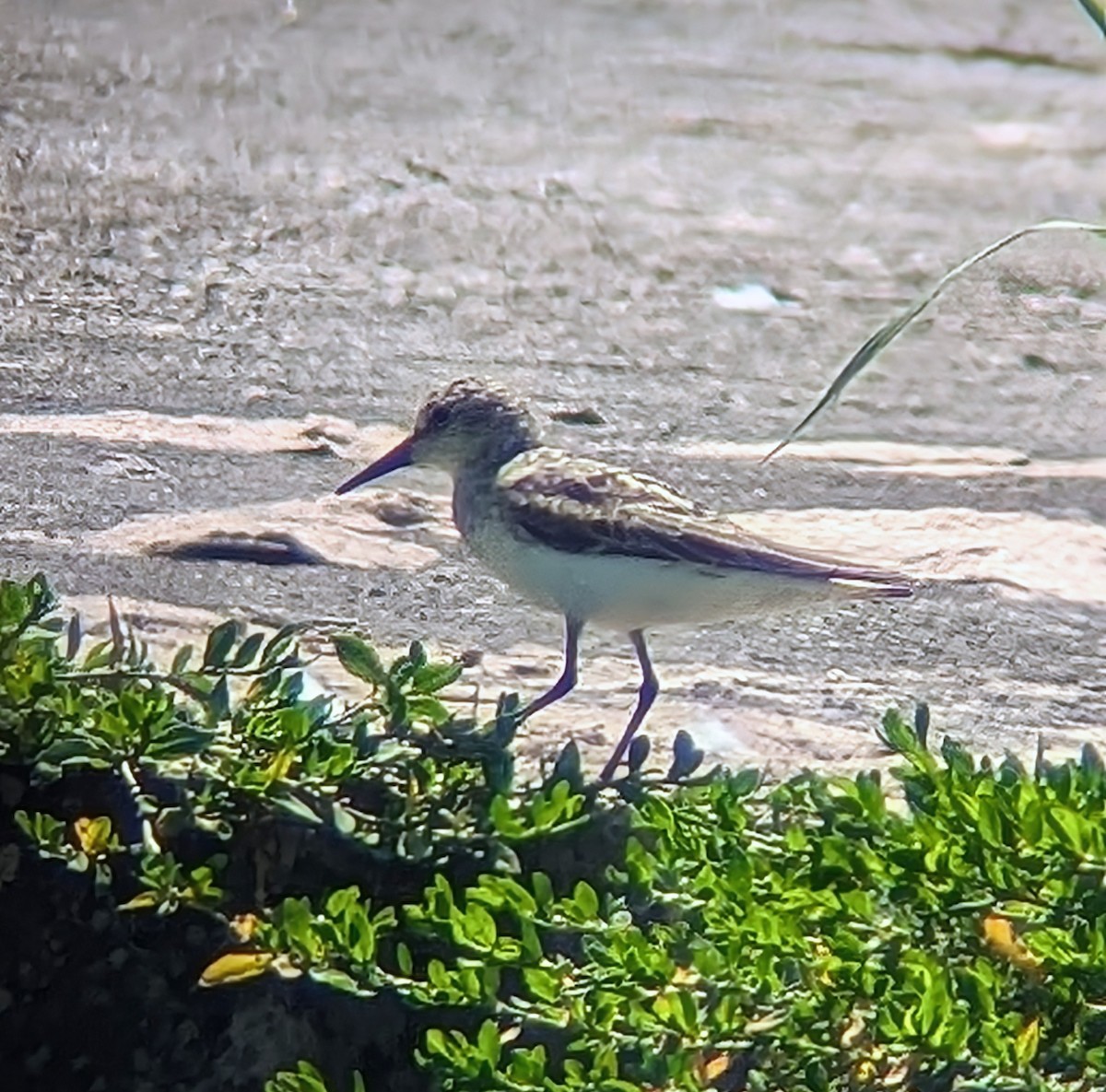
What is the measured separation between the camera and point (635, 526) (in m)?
3.78

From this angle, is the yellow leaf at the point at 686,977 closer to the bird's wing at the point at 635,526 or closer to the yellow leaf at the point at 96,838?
the yellow leaf at the point at 96,838

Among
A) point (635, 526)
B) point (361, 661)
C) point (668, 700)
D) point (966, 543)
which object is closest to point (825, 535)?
point (966, 543)

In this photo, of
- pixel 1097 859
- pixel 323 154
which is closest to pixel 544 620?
pixel 1097 859

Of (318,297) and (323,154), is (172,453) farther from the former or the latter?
(323,154)

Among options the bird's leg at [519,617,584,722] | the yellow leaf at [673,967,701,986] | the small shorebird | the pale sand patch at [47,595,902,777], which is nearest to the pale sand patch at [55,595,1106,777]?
the pale sand patch at [47,595,902,777]

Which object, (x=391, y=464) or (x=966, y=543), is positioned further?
(x=966, y=543)

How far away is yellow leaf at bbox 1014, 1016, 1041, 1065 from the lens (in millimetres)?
2723

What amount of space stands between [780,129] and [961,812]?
5.53m

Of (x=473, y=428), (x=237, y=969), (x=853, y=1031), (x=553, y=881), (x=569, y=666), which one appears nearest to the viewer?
(x=853, y=1031)

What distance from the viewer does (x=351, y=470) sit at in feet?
17.9

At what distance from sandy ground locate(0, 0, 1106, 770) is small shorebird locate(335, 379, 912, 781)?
362mm

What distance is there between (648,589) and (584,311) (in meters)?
2.94

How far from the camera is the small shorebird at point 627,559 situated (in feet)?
12.3

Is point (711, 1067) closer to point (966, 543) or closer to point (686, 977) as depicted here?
point (686, 977)
